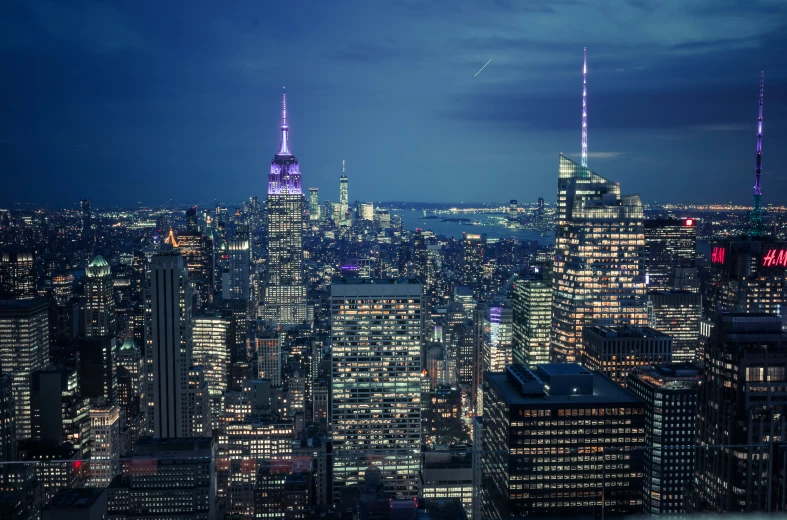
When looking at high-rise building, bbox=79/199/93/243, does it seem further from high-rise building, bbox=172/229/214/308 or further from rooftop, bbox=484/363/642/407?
rooftop, bbox=484/363/642/407

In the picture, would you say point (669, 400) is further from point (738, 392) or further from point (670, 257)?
point (670, 257)

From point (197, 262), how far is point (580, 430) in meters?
18.5

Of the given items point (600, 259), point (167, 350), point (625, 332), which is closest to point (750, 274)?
point (600, 259)

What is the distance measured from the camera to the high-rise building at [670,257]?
18109mm

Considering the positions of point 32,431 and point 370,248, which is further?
point 370,248

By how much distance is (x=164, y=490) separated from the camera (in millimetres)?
8766

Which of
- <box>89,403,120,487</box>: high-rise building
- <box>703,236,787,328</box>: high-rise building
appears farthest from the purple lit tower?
<box>703,236,787,328</box>: high-rise building

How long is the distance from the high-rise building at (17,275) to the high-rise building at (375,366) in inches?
252

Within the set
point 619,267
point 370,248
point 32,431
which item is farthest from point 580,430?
point 370,248

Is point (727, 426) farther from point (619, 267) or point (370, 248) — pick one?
point (370, 248)

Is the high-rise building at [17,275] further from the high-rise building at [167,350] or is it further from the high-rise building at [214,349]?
the high-rise building at [214,349]

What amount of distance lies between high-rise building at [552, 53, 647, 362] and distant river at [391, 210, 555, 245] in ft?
2.86

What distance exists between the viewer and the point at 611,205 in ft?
59.0

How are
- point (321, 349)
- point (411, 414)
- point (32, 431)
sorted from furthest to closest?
point (321, 349)
point (411, 414)
point (32, 431)
